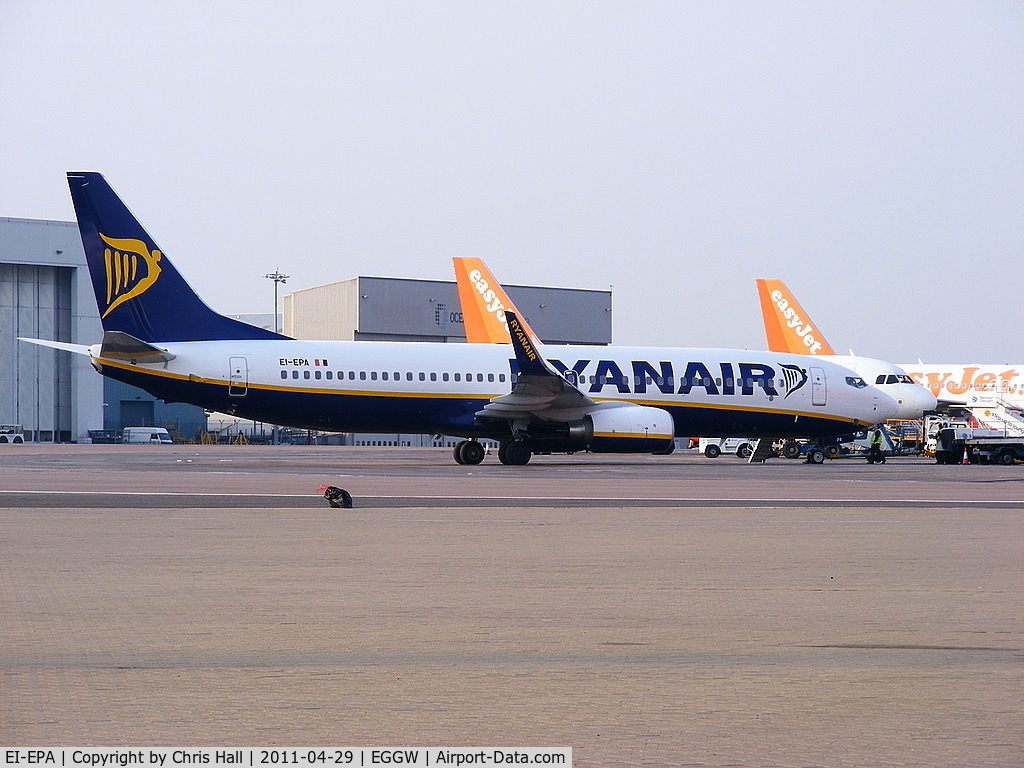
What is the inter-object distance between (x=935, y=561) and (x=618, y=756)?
8.11 metres

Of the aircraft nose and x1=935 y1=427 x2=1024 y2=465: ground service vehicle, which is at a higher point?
the aircraft nose

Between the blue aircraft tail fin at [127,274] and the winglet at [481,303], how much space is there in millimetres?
26024

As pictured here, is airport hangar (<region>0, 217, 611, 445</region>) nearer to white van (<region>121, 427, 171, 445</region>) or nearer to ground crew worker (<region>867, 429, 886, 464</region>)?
white van (<region>121, 427, 171, 445</region>)

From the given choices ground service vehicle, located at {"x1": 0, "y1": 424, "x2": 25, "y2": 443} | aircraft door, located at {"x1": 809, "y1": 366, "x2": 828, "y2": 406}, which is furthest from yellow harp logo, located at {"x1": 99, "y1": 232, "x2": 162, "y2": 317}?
ground service vehicle, located at {"x1": 0, "y1": 424, "x2": 25, "y2": 443}

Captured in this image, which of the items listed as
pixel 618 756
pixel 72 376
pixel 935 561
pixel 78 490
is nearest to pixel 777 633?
pixel 618 756

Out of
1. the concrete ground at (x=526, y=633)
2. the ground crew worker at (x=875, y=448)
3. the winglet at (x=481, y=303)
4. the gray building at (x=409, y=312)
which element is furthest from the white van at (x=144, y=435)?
the concrete ground at (x=526, y=633)

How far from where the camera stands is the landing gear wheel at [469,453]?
39062 millimetres

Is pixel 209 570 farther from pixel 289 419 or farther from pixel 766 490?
pixel 289 419

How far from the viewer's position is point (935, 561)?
12383 mm

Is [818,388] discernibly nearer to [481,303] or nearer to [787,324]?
[481,303]

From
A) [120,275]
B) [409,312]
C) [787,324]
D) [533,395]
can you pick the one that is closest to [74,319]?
[409,312]

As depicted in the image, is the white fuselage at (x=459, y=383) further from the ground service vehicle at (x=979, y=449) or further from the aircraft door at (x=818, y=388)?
the ground service vehicle at (x=979, y=449)

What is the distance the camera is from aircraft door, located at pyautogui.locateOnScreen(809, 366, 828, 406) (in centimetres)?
4175

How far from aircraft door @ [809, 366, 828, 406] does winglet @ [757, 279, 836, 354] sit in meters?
27.8
